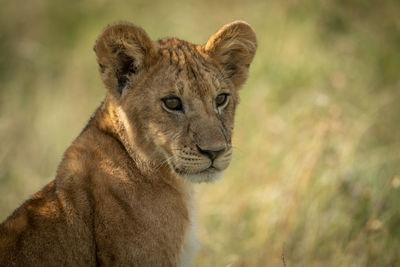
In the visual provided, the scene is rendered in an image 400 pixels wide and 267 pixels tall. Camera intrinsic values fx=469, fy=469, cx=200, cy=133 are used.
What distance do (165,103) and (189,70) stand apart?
0.33 metres

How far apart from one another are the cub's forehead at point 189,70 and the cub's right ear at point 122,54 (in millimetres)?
176

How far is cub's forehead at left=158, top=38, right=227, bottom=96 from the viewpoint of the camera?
12.1 ft

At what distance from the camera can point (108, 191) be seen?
3.39 metres

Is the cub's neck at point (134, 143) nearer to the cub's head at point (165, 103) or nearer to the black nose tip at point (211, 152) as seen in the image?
the cub's head at point (165, 103)

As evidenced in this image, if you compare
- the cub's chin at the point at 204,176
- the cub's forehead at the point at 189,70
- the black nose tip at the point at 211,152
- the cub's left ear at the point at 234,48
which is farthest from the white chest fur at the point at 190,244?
the cub's left ear at the point at 234,48

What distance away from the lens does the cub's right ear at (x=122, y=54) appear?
11.6 feet

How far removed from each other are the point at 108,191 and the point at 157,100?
31.4 inches

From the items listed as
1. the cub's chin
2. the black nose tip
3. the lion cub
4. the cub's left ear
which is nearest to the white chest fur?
the lion cub

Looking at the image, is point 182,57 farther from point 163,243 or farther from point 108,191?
point 163,243

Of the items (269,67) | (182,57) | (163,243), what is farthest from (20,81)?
(163,243)

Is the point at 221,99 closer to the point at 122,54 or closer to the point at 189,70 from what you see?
the point at 189,70

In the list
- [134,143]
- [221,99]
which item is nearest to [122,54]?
[134,143]

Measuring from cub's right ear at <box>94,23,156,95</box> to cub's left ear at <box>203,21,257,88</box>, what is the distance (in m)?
0.61

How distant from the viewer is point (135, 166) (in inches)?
141
